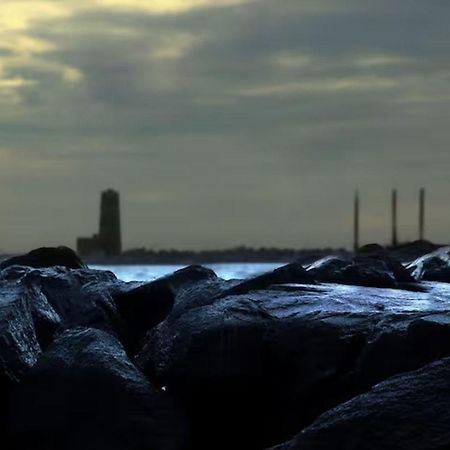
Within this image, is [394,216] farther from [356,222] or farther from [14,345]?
[14,345]

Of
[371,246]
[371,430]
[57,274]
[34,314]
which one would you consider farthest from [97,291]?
[371,246]

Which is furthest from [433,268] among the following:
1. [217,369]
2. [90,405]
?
[90,405]

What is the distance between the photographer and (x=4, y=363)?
17.3 feet

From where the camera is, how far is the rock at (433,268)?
8.04 m

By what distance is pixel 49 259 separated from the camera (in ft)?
28.5

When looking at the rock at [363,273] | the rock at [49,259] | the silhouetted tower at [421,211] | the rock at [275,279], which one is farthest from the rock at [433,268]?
the silhouetted tower at [421,211]

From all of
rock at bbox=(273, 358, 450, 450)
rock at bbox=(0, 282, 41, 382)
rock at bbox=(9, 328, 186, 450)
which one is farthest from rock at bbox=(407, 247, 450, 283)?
rock at bbox=(273, 358, 450, 450)

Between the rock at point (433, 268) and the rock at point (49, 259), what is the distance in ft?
8.19

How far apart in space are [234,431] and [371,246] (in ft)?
18.9

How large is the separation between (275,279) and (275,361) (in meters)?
1.36

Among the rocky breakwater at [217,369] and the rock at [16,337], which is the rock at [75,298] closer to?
the rocky breakwater at [217,369]

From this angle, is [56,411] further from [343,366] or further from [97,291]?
[97,291]

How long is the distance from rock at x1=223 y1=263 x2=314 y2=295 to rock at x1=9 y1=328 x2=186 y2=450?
126 centimetres

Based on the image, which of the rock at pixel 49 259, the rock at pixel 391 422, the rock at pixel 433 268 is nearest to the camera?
the rock at pixel 391 422
